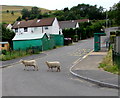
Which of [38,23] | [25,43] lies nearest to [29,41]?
[25,43]

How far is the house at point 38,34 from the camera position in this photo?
42.8 m

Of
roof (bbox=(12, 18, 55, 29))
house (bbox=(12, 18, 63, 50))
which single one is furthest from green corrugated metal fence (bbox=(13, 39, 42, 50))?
roof (bbox=(12, 18, 55, 29))

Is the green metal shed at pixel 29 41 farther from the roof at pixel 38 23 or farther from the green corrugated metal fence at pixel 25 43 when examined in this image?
the roof at pixel 38 23

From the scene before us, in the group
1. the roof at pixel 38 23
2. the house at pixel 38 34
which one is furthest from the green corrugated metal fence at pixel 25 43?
the roof at pixel 38 23

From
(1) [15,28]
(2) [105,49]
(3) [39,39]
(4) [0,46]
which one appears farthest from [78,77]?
(1) [15,28]

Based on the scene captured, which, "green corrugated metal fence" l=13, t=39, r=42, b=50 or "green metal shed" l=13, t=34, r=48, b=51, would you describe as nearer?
"green metal shed" l=13, t=34, r=48, b=51

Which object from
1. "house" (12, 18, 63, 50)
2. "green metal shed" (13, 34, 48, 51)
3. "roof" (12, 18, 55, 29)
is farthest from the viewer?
"roof" (12, 18, 55, 29)

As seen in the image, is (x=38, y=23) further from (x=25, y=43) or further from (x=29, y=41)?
(x=29, y=41)

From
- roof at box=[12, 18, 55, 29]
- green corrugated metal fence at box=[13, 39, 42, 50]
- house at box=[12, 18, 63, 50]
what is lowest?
green corrugated metal fence at box=[13, 39, 42, 50]

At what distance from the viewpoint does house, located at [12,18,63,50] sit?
42.8m

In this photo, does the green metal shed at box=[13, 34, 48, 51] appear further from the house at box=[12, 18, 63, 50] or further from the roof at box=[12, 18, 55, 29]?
the roof at box=[12, 18, 55, 29]

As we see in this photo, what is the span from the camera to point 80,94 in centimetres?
983

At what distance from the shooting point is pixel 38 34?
44.1 meters

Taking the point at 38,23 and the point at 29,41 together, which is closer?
the point at 29,41
